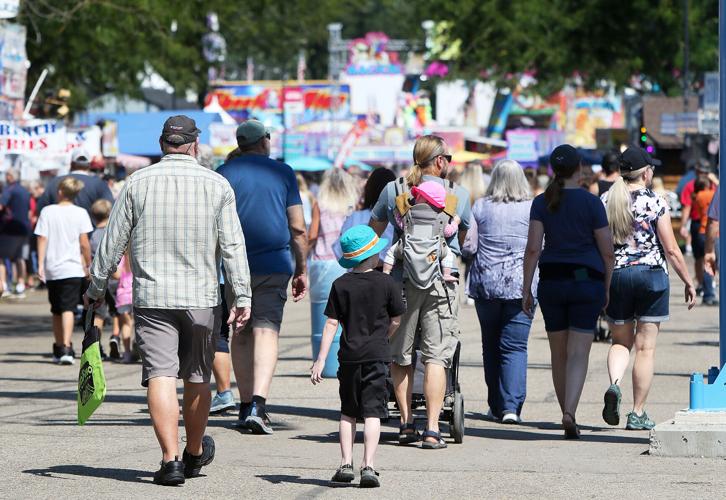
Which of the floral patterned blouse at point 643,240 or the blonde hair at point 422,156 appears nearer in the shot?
the blonde hair at point 422,156

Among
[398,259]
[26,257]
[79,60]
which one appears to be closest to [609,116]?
[79,60]

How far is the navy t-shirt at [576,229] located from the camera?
9516 millimetres

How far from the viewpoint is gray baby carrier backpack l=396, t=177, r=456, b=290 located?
8938mm

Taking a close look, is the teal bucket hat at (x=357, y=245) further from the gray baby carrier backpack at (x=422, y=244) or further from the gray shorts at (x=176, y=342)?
the gray baby carrier backpack at (x=422, y=244)

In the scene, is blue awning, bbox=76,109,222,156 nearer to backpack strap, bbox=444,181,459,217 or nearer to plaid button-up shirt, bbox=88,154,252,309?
backpack strap, bbox=444,181,459,217

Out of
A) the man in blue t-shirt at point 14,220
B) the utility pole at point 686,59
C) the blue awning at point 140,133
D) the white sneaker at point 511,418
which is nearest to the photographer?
the white sneaker at point 511,418

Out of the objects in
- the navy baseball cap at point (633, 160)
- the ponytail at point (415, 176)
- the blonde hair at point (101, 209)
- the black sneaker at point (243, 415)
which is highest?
the navy baseball cap at point (633, 160)

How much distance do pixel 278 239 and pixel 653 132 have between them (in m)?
33.9

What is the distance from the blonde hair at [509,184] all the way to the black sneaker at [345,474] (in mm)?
3401

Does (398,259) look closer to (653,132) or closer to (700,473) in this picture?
(700,473)

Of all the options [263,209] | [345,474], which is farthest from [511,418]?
[345,474]

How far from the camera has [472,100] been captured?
71.9 metres

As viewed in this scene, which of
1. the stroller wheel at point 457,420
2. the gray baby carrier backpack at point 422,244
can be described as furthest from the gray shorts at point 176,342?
the stroller wheel at point 457,420

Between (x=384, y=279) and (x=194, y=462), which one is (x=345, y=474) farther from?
(x=384, y=279)
